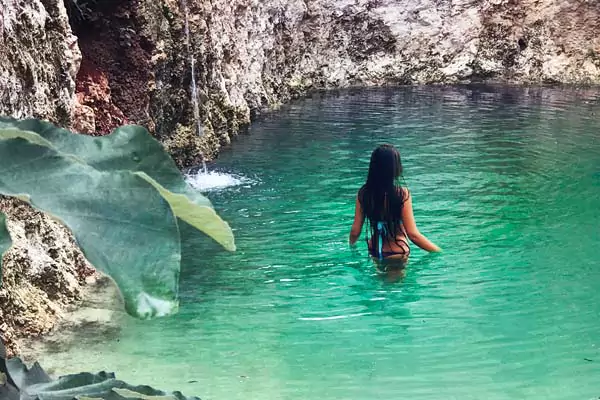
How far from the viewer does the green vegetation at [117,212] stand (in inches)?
34.8

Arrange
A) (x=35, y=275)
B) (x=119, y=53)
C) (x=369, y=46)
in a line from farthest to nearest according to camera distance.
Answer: (x=369, y=46)
(x=119, y=53)
(x=35, y=275)

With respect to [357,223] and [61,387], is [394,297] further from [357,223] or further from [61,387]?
[61,387]

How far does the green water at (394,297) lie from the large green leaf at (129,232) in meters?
3.22

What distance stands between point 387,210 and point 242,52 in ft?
32.6

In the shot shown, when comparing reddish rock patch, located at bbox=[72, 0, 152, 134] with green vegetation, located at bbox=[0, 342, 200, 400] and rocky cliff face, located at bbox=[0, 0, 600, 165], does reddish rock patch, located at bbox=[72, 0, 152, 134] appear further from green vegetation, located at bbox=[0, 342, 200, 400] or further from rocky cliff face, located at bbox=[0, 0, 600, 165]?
green vegetation, located at bbox=[0, 342, 200, 400]

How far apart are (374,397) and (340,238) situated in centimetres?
324

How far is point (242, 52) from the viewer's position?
48.9ft

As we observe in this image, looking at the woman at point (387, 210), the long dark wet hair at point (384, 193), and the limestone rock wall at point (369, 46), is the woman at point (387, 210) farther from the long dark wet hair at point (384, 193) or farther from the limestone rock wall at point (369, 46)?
the limestone rock wall at point (369, 46)

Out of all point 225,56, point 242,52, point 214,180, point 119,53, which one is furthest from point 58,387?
point 242,52

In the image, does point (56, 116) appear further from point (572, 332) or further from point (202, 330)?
point (572, 332)

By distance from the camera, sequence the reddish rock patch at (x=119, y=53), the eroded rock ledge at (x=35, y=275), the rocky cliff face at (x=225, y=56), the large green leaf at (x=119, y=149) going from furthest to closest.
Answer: the reddish rock patch at (x=119, y=53), the rocky cliff face at (x=225, y=56), the eroded rock ledge at (x=35, y=275), the large green leaf at (x=119, y=149)

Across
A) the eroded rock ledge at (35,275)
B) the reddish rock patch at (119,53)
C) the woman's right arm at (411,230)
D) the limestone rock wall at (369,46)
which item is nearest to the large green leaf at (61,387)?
the eroded rock ledge at (35,275)

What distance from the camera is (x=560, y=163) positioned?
10.2 meters

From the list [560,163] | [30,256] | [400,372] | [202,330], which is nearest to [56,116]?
[30,256]
